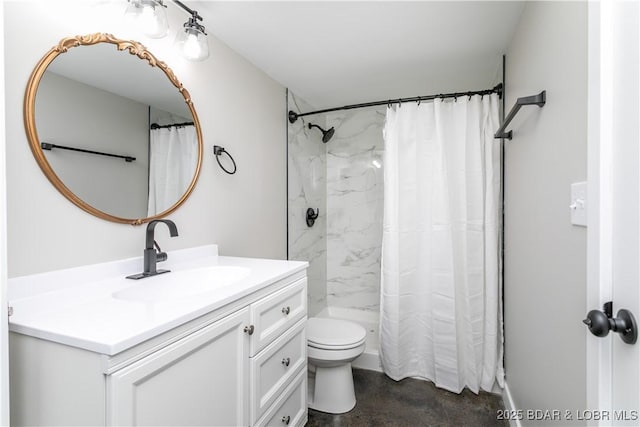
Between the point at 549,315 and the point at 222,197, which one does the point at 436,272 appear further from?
the point at 222,197

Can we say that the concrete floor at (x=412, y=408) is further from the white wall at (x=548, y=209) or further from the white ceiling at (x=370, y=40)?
A: the white ceiling at (x=370, y=40)

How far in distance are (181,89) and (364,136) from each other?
6.07ft

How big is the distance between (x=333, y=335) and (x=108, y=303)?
133cm

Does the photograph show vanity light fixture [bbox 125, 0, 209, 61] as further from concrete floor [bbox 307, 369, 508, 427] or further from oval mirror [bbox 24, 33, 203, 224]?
concrete floor [bbox 307, 369, 508, 427]

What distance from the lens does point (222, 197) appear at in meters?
1.75

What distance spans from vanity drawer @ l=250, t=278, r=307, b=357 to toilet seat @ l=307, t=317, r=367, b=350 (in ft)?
1.25

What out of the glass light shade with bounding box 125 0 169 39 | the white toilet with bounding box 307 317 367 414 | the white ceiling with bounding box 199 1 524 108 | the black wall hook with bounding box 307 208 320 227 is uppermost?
the white ceiling with bounding box 199 1 524 108

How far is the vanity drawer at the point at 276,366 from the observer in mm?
1152

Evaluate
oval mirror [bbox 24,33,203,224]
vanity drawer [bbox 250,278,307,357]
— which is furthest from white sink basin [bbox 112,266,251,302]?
oval mirror [bbox 24,33,203,224]

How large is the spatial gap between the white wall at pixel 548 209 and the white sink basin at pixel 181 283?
1150mm

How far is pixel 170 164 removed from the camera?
4.74 ft

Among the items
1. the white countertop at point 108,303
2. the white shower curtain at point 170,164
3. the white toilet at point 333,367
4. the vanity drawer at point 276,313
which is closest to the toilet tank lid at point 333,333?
the white toilet at point 333,367

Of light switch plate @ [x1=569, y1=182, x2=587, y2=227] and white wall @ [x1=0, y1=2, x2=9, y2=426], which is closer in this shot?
white wall @ [x1=0, y1=2, x2=9, y2=426]

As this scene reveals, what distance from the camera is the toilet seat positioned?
1782 millimetres
